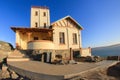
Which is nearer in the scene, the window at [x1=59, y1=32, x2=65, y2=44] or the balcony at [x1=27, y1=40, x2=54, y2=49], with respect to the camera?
the balcony at [x1=27, y1=40, x2=54, y2=49]

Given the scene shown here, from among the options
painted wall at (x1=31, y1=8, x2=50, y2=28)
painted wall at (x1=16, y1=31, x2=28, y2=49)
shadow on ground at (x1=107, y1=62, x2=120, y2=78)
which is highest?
painted wall at (x1=31, y1=8, x2=50, y2=28)

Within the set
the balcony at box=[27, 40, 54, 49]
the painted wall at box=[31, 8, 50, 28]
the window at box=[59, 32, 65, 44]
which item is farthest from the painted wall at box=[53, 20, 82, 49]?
the painted wall at box=[31, 8, 50, 28]

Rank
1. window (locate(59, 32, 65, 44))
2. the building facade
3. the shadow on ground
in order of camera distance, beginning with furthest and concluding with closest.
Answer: window (locate(59, 32, 65, 44))
the building facade
the shadow on ground

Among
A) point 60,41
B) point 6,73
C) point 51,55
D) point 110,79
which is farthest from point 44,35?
point 110,79

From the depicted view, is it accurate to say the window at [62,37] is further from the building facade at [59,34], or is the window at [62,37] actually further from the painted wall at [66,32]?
the painted wall at [66,32]

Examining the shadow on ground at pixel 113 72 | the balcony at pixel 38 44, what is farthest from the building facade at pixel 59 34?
the shadow on ground at pixel 113 72

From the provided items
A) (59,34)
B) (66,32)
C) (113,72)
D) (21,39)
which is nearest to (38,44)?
(59,34)

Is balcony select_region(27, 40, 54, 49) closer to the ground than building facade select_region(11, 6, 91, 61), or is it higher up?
closer to the ground

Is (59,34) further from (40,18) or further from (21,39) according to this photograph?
(40,18)

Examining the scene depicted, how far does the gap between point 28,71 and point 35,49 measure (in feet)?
34.7

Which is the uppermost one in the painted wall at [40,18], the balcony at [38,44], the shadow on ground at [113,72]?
the painted wall at [40,18]

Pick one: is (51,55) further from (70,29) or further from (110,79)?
(70,29)

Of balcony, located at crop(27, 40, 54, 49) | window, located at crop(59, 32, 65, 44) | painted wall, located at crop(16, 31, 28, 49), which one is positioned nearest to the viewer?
balcony, located at crop(27, 40, 54, 49)

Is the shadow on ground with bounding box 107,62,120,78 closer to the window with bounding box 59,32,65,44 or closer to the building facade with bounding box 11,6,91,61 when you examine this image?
the building facade with bounding box 11,6,91,61
